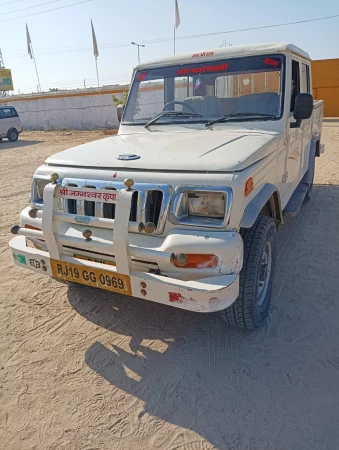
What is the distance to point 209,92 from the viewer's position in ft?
12.6

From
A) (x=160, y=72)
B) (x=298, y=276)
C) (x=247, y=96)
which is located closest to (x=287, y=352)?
(x=298, y=276)

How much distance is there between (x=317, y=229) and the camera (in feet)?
15.9

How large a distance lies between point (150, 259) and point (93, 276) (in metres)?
0.47

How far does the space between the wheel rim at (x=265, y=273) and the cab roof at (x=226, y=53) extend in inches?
79.0

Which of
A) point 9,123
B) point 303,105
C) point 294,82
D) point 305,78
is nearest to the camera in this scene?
point 303,105

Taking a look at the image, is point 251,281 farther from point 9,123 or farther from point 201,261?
point 9,123

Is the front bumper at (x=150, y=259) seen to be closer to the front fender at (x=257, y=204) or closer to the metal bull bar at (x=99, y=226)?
the metal bull bar at (x=99, y=226)

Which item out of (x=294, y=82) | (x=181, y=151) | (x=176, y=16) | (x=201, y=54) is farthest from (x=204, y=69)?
(x=176, y=16)

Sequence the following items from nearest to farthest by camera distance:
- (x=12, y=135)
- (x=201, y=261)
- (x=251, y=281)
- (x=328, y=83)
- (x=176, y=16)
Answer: (x=201, y=261)
(x=251, y=281)
(x=12, y=135)
(x=328, y=83)
(x=176, y=16)

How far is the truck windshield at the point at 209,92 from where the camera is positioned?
360 cm

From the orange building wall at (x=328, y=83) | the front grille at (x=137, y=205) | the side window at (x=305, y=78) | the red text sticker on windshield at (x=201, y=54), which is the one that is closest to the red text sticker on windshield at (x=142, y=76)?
the red text sticker on windshield at (x=201, y=54)

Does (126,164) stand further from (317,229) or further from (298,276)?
(317,229)

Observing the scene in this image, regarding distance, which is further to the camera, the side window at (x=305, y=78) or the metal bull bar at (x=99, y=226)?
the side window at (x=305, y=78)

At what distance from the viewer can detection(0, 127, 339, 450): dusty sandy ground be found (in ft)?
6.75
